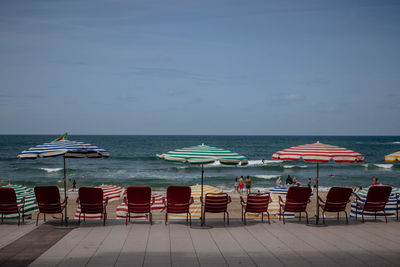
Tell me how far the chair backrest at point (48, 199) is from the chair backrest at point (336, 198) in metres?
6.78

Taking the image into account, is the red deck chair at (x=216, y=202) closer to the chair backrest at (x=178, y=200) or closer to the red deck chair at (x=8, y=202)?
the chair backrest at (x=178, y=200)

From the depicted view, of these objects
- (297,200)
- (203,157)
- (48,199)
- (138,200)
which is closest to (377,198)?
(297,200)

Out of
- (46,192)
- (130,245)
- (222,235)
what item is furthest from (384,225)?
(46,192)

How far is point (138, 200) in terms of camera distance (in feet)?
33.0

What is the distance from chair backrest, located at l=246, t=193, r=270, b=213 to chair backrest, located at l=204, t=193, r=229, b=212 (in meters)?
0.60

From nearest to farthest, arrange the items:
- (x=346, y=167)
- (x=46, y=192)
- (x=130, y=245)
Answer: (x=130, y=245)
(x=46, y=192)
(x=346, y=167)

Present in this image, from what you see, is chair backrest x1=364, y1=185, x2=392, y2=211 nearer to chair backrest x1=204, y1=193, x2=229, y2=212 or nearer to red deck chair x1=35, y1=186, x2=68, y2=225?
chair backrest x1=204, y1=193, x2=229, y2=212

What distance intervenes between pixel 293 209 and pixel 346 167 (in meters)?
40.6

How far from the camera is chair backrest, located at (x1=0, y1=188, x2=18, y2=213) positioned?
985 cm

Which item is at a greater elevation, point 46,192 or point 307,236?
point 46,192

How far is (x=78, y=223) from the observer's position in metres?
10.1

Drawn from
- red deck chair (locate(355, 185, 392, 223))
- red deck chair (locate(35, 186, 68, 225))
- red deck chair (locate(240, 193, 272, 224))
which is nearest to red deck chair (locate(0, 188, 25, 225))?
red deck chair (locate(35, 186, 68, 225))

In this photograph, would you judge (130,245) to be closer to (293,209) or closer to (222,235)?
(222,235)

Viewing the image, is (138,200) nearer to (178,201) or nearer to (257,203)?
(178,201)
